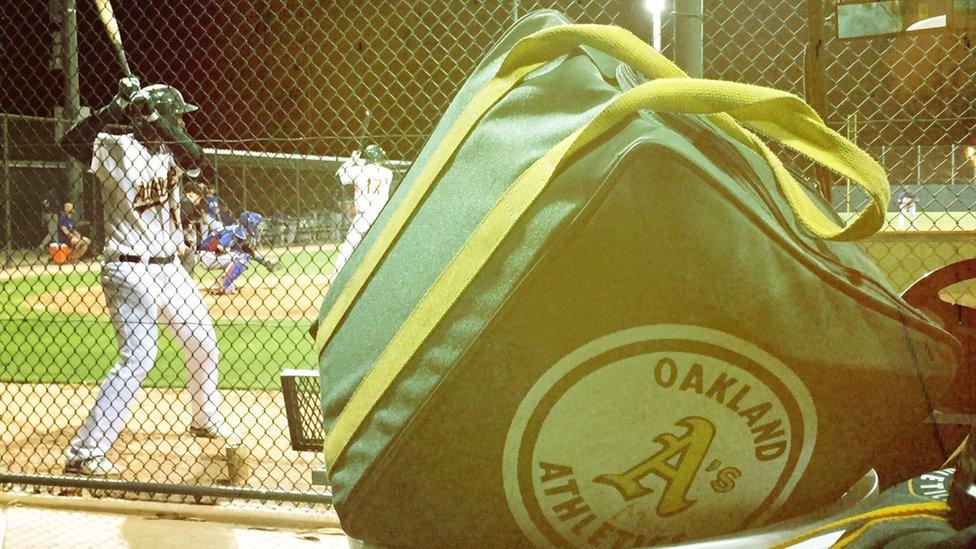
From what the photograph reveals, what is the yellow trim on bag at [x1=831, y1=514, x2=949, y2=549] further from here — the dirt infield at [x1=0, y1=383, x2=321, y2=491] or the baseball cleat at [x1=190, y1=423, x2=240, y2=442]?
the baseball cleat at [x1=190, y1=423, x2=240, y2=442]

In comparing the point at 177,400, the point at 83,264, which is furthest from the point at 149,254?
the point at 83,264

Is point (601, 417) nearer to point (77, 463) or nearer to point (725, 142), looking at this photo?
point (725, 142)

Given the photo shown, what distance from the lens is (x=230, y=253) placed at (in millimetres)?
14242

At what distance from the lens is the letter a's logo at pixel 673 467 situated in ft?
2.19

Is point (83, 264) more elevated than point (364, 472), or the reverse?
point (83, 264)

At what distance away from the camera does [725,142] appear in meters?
0.75

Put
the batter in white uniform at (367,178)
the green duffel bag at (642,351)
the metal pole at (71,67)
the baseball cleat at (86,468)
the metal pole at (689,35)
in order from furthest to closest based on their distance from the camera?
1. the batter in white uniform at (367,178)
2. the metal pole at (71,67)
3. the baseball cleat at (86,468)
4. the metal pole at (689,35)
5. the green duffel bag at (642,351)

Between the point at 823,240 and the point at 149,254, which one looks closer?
the point at 823,240

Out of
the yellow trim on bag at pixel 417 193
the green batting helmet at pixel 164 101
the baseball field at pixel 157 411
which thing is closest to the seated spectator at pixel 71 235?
the baseball field at pixel 157 411

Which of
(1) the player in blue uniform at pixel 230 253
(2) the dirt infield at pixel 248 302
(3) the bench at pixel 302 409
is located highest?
(1) the player in blue uniform at pixel 230 253

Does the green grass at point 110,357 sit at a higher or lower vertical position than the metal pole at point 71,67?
lower

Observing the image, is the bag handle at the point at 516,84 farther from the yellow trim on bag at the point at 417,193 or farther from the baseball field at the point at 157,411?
the baseball field at the point at 157,411

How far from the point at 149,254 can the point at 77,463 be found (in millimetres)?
932

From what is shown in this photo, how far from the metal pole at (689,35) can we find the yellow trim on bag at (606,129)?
1037 millimetres
